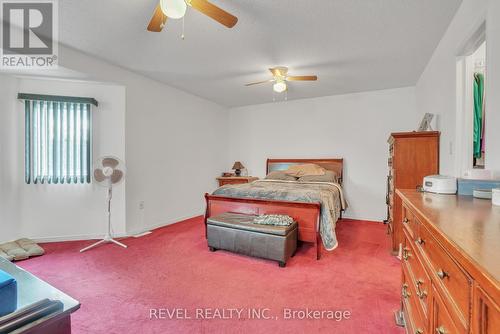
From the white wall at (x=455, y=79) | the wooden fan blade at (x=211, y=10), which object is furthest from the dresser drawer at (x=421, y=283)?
the wooden fan blade at (x=211, y=10)

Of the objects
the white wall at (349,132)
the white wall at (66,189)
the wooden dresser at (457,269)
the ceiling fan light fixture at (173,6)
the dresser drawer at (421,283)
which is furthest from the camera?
the white wall at (349,132)

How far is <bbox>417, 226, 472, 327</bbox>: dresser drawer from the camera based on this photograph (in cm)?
62

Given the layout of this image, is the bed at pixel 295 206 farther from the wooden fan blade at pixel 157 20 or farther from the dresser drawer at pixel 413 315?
the wooden fan blade at pixel 157 20

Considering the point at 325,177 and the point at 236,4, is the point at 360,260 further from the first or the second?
the point at 236,4

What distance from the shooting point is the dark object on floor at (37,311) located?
562 millimetres

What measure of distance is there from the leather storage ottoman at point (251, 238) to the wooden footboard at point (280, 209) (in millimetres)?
144

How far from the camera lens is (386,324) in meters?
1.70

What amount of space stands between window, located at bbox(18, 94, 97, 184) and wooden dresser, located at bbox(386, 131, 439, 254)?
4.03 meters

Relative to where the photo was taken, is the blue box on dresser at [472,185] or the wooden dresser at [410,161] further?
Answer: the wooden dresser at [410,161]

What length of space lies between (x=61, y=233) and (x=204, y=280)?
7.97ft

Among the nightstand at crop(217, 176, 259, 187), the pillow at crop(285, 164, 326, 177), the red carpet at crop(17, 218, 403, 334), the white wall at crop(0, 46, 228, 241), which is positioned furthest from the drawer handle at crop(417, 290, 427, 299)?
the nightstand at crop(217, 176, 259, 187)

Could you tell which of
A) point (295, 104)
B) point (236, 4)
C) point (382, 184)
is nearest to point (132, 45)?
point (236, 4)

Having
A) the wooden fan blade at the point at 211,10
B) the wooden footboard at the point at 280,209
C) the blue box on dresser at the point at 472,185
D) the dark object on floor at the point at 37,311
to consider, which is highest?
the wooden fan blade at the point at 211,10

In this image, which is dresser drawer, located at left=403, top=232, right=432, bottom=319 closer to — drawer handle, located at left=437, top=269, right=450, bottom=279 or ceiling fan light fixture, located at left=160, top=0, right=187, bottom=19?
drawer handle, located at left=437, top=269, right=450, bottom=279
